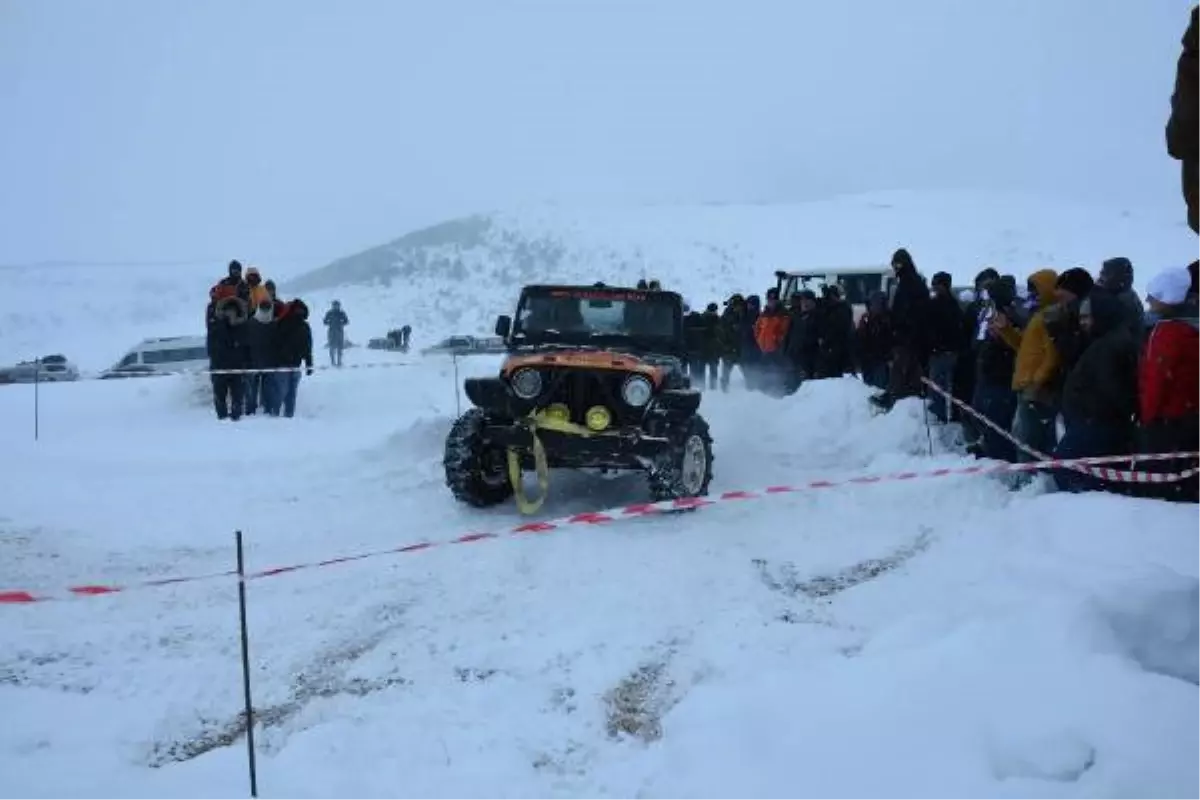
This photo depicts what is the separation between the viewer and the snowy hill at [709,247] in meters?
50.6

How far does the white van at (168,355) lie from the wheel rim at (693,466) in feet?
66.6

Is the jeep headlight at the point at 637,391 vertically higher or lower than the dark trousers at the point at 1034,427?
higher

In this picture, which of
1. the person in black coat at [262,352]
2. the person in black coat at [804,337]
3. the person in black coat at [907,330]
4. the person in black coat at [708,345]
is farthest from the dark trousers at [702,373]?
the person in black coat at [262,352]

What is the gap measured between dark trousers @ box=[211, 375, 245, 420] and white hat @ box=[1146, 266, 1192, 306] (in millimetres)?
10637

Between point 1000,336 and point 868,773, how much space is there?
551 centimetres

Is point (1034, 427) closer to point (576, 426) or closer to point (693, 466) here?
point (693, 466)

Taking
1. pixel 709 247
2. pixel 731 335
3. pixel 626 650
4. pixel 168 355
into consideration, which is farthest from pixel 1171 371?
pixel 709 247

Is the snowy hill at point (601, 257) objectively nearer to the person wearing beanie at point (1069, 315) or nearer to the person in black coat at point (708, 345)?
the person in black coat at point (708, 345)

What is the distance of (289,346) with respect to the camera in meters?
13.2

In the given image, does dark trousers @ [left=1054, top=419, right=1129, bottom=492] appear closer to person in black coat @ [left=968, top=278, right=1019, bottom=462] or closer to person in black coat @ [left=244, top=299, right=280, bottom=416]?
person in black coat @ [left=968, top=278, right=1019, bottom=462]

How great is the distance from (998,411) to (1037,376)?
49.3 inches

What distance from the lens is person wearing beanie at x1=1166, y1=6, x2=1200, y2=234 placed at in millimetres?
5488

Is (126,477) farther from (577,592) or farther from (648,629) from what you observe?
(648,629)

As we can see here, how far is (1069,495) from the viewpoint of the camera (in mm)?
6012
